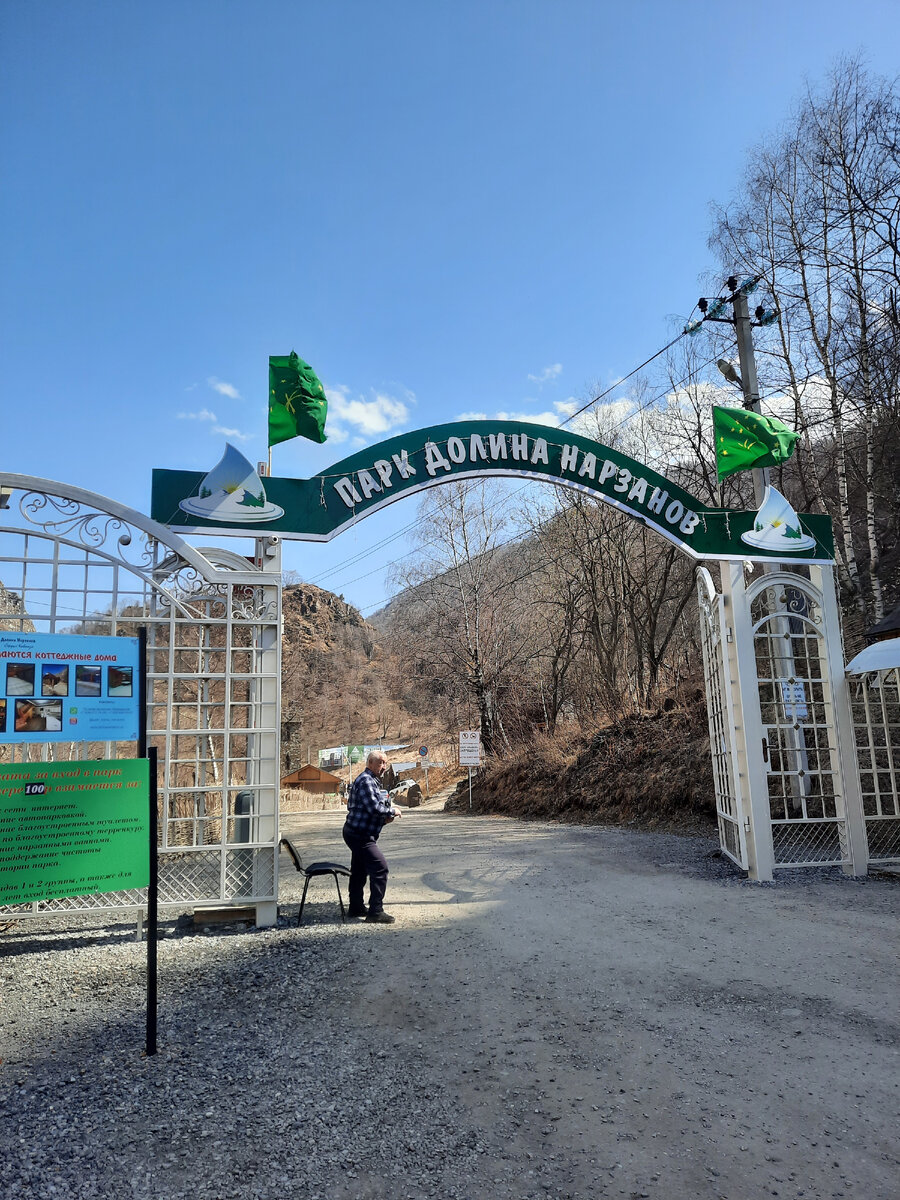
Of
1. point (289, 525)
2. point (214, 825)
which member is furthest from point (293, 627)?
point (289, 525)

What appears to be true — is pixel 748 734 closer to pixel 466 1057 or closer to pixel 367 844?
pixel 367 844

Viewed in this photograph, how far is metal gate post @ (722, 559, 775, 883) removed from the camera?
8.49m

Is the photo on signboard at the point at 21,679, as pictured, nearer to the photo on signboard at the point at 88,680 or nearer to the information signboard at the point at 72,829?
the photo on signboard at the point at 88,680

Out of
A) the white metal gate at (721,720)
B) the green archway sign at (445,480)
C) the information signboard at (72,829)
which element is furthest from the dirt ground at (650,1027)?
the green archway sign at (445,480)

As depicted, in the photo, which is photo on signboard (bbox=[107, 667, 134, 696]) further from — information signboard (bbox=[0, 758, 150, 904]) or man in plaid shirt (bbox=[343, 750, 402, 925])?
man in plaid shirt (bbox=[343, 750, 402, 925])

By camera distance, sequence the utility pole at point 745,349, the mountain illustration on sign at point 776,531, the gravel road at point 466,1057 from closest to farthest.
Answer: the gravel road at point 466,1057 → the mountain illustration on sign at point 776,531 → the utility pole at point 745,349

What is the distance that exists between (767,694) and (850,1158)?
13.7 meters

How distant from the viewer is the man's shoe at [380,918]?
6875 mm

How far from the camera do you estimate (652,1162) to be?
301 centimetres

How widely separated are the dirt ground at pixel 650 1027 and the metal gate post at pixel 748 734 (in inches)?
16.4

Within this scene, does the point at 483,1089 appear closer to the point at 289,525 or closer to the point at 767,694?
the point at 289,525

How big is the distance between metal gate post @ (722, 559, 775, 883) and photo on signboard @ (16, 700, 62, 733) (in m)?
7.13

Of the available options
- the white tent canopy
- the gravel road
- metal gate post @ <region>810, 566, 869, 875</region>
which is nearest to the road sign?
metal gate post @ <region>810, 566, 869, 875</region>

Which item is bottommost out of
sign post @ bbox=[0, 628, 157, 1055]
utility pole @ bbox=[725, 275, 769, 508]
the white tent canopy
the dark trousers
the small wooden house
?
the small wooden house
